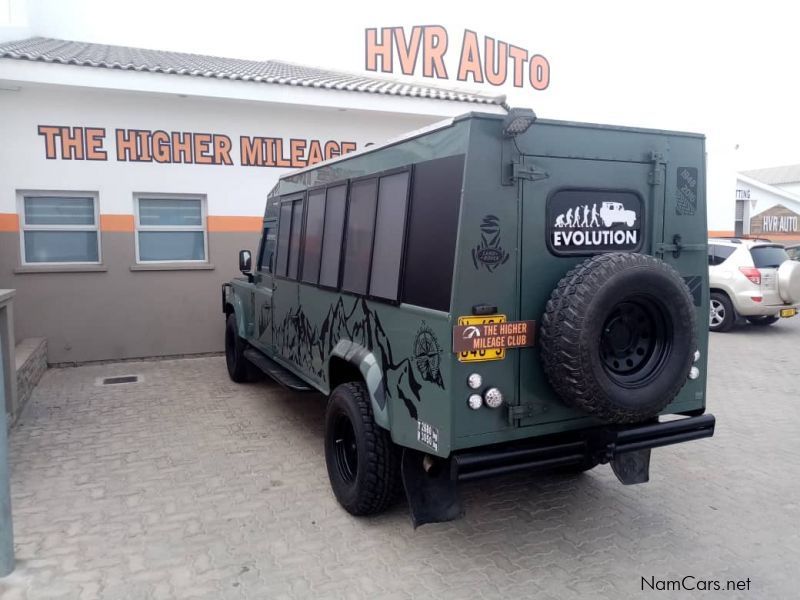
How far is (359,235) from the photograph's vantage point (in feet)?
14.6

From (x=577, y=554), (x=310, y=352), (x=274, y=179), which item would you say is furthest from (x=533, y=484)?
(x=274, y=179)

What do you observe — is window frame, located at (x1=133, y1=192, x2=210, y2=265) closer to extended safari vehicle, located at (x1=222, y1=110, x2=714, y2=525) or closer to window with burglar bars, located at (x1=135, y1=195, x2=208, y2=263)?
window with burglar bars, located at (x1=135, y1=195, x2=208, y2=263)

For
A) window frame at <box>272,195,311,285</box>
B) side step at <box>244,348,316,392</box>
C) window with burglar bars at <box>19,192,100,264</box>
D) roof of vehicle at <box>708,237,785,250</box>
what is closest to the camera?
side step at <box>244,348,316,392</box>

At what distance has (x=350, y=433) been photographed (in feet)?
14.3

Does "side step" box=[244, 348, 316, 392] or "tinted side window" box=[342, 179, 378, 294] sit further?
"side step" box=[244, 348, 316, 392]

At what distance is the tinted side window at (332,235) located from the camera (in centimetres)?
478

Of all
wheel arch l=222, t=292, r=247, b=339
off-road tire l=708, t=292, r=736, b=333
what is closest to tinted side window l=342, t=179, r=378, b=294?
wheel arch l=222, t=292, r=247, b=339

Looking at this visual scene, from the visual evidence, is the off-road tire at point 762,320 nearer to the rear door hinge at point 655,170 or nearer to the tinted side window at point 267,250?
the tinted side window at point 267,250

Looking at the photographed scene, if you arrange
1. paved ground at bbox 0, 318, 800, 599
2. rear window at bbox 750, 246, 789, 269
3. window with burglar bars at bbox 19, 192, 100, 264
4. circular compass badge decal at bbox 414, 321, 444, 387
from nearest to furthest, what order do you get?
circular compass badge decal at bbox 414, 321, 444, 387, paved ground at bbox 0, 318, 800, 599, window with burglar bars at bbox 19, 192, 100, 264, rear window at bbox 750, 246, 789, 269

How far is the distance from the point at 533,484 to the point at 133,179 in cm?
702

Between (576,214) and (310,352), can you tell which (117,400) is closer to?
(310,352)

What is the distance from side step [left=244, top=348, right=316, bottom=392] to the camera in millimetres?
5461

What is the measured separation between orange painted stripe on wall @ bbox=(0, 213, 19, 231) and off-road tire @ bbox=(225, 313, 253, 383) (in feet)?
10.4

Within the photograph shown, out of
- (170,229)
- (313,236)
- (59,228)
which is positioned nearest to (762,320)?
(313,236)
